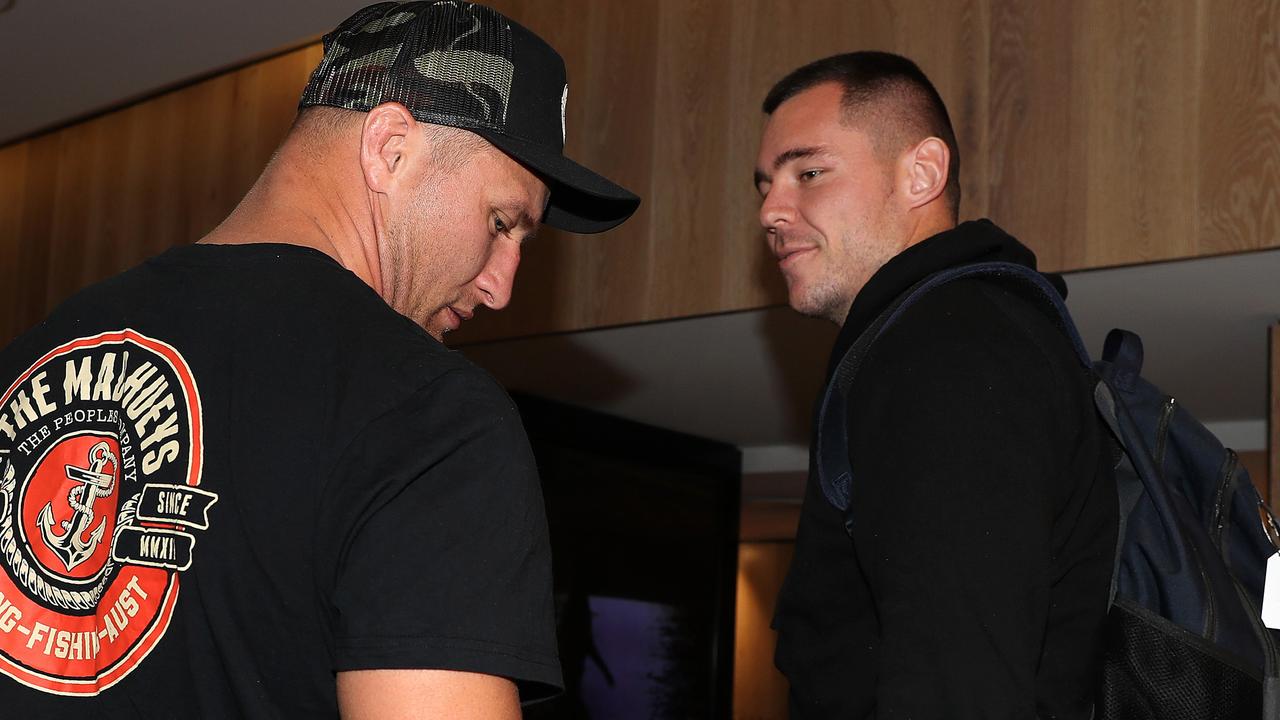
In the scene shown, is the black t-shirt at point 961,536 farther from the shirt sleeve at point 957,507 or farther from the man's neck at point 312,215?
the man's neck at point 312,215

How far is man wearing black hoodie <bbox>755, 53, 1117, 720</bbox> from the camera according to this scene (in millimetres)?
1126

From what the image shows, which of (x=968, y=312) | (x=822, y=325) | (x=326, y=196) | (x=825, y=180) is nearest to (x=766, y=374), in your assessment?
(x=822, y=325)

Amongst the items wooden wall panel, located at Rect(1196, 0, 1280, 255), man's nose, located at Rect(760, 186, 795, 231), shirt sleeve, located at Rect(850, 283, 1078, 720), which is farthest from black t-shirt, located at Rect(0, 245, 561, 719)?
wooden wall panel, located at Rect(1196, 0, 1280, 255)

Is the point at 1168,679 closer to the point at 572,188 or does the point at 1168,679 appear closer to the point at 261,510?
the point at 572,188

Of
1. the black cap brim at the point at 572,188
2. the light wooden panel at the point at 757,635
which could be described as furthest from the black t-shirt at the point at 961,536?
the light wooden panel at the point at 757,635

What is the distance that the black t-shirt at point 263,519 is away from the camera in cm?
74

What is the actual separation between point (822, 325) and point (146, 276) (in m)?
2.39

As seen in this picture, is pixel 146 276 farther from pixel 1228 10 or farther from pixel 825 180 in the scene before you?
pixel 1228 10

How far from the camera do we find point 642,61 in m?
3.27

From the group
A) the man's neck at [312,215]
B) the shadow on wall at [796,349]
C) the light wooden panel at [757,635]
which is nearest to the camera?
the man's neck at [312,215]

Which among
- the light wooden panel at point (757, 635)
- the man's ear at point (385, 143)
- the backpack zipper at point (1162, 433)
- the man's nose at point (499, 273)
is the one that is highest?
the man's ear at point (385, 143)

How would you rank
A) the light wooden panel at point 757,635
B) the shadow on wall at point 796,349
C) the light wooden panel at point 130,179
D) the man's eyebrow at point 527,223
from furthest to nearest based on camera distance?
the light wooden panel at point 757,635
the light wooden panel at point 130,179
the shadow on wall at point 796,349
the man's eyebrow at point 527,223

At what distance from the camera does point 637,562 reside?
4.38 meters

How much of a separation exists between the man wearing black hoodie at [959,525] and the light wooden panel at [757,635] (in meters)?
6.32
